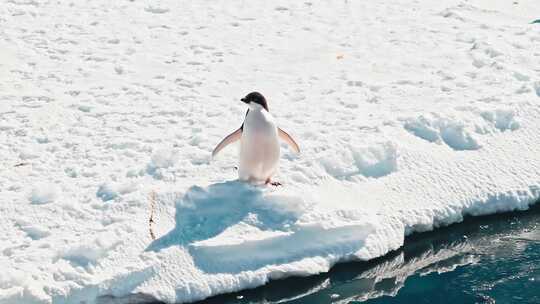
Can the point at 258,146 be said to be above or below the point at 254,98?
below

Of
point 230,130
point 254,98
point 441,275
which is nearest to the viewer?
point 441,275

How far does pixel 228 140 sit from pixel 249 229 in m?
0.81

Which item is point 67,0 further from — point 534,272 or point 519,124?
point 534,272

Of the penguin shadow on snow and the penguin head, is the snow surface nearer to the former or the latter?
the penguin shadow on snow

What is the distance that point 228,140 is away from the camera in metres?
6.25

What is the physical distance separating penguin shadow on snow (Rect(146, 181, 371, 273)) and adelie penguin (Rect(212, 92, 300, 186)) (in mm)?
128

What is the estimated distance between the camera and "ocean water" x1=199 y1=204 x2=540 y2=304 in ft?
17.7

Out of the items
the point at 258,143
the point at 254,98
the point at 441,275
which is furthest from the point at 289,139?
the point at 441,275

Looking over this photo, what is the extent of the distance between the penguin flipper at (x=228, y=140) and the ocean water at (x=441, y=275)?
3.90 ft

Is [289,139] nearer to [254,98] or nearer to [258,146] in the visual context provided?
[258,146]

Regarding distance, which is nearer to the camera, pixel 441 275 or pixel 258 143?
pixel 441 275

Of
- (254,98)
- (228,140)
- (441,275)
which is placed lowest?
(441,275)

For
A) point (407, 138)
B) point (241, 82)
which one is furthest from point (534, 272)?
point (241, 82)

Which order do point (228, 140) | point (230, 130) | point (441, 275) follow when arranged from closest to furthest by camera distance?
point (441, 275) → point (228, 140) → point (230, 130)
